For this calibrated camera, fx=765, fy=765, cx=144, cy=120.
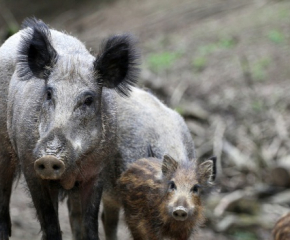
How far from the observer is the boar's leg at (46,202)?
7430 mm

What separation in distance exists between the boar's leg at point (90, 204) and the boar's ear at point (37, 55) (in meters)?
1.23

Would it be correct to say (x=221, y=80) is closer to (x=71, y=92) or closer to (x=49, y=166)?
(x=71, y=92)

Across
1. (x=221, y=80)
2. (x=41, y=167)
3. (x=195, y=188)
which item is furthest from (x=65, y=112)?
(x=221, y=80)

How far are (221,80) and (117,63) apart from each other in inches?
363

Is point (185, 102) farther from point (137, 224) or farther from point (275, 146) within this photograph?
point (137, 224)

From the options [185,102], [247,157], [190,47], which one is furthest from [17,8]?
[247,157]

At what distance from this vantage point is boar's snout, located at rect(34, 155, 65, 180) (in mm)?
6402

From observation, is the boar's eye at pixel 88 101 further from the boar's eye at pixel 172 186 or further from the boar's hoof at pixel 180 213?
the boar's hoof at pixel 180 213

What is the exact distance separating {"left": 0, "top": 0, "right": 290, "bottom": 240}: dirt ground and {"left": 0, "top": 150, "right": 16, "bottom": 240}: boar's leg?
1445 millimetres

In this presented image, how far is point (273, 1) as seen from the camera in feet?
69.3

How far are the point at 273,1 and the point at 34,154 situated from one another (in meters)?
15.6

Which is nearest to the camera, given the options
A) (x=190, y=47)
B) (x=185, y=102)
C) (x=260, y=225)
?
(x=260, y=225)

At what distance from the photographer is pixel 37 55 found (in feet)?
24.6

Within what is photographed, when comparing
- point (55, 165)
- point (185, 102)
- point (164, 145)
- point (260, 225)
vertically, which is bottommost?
point (260, 225)
